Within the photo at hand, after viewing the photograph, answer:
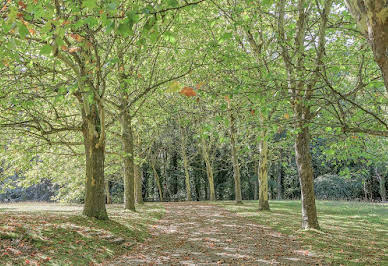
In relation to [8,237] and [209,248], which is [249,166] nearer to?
[209,248]

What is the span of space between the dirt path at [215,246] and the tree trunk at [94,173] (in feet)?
8.04

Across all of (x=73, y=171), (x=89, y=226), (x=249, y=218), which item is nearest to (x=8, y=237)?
(x=89, y=226)

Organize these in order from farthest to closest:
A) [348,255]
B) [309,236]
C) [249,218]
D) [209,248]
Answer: [249,218] → [309,236] → [209,248] → [348,255]

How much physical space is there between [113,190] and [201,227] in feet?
100

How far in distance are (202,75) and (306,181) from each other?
8.06 m

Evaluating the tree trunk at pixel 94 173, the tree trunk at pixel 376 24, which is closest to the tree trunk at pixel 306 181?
the tree trunk at pixel 94 173

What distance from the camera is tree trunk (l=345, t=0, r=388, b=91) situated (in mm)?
3141

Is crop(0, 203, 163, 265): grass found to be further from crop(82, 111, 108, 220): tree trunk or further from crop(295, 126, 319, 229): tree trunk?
crop(295, 126, 319, 229): tree trunk

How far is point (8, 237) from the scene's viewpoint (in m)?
7.59

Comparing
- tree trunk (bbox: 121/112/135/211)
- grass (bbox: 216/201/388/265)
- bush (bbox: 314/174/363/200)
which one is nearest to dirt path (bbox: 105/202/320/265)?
grass (bbox: 216/201/388/265)

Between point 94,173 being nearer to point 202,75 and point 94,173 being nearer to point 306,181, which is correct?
point 202,75

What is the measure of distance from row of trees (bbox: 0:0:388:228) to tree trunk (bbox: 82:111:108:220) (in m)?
0.04

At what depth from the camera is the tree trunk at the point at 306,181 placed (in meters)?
11.4

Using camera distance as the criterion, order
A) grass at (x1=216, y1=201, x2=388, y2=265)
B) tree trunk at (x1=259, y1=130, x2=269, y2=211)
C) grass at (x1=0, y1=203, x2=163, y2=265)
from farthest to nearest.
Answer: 1. tree trunk at (x1=259, y1=130, x2=269, y2=211)
2. grass at (x1=216, y1=201, x2=388, y2=265)
3. grass at (x1=0, y1=203, x2=163, y2=265)
